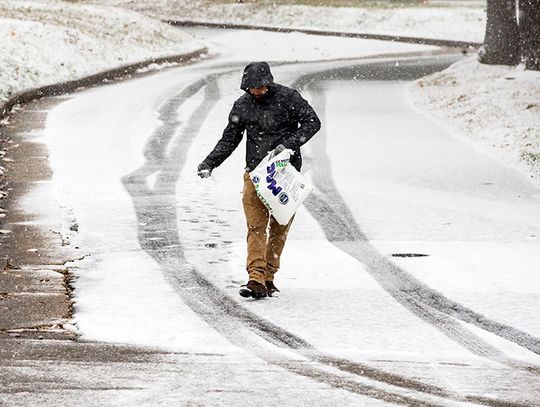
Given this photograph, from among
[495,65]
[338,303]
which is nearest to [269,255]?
[338,303]

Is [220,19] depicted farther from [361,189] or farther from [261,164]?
[261,164]

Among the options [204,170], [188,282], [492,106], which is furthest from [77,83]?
[204,170]

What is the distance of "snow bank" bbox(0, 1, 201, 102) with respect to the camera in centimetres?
2420

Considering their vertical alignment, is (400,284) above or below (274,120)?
below

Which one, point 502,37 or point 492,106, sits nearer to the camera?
point 492,106

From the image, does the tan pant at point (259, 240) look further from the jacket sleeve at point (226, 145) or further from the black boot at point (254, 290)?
the jacket sleeve at point (226, 145)

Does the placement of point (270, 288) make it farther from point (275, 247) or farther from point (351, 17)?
point (351, 17)

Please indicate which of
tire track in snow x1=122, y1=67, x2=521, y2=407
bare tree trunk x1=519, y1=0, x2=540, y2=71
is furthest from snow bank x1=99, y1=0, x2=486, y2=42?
tire track in snow x1=122, y1=67, x2=521, y2=407

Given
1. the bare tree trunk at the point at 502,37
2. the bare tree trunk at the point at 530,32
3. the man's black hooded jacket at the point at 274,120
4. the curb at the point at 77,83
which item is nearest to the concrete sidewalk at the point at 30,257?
the man's black hooded jacket at the point at 274,120

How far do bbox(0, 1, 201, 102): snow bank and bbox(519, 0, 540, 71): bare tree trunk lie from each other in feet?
30.5

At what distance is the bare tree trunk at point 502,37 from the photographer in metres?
25.9

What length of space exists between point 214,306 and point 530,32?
51.4 feet

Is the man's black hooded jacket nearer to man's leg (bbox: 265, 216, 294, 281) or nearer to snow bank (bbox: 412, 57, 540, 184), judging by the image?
man's leg (bbox: 265, 216, 294, 281)

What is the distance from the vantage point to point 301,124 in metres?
9.15
